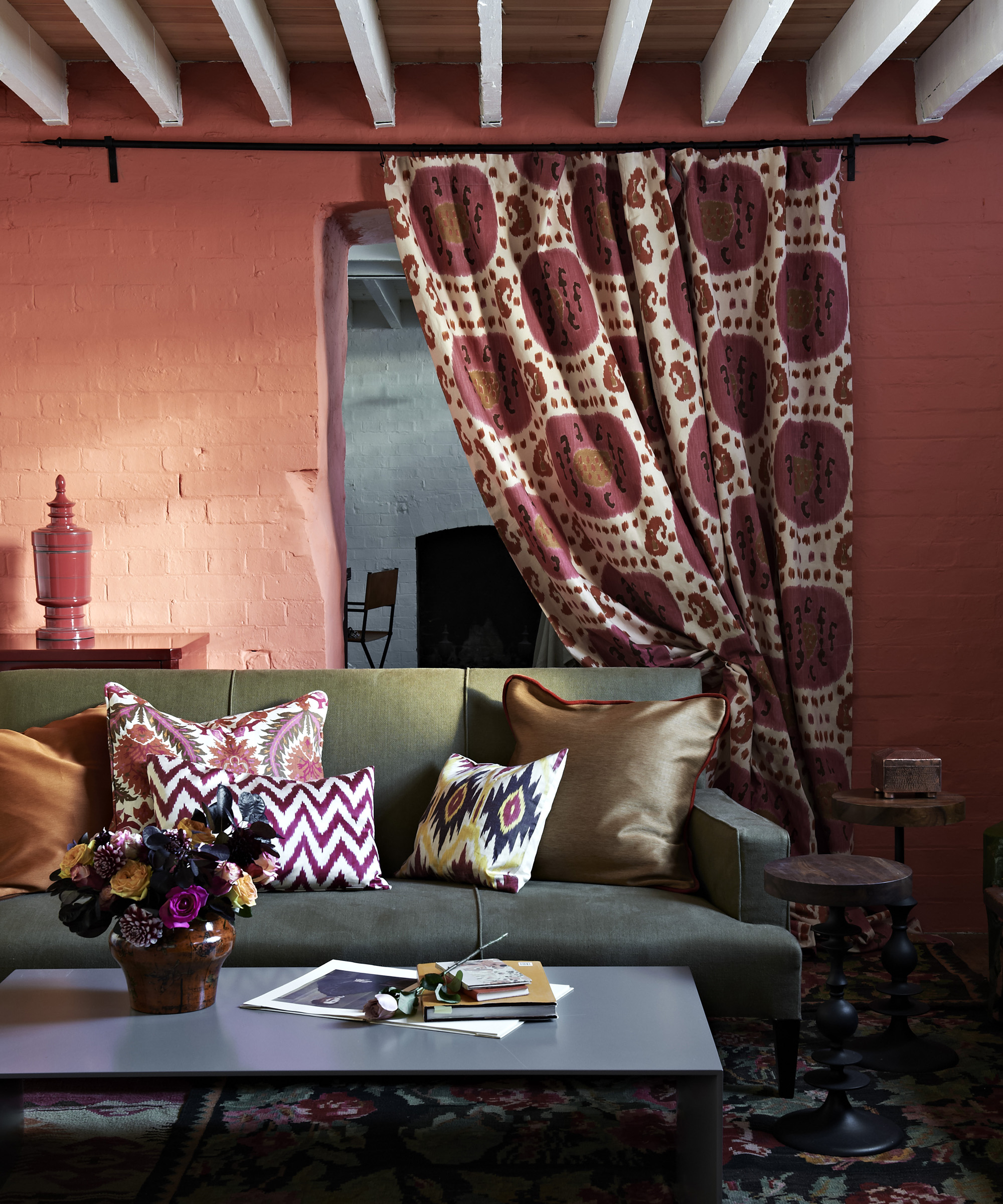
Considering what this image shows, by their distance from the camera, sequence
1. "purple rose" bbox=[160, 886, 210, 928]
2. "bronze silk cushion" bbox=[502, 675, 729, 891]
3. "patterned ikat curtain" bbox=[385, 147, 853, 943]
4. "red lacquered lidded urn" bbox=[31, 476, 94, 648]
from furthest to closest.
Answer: "patterned ikat curtain" bbox=[385, 147, 853, 943], "red lacquered lidded urn" bbox=[31, 476, 94, 648], "bronze silk cushion" bbox=[502, 675, 729, 891], "purple rose" bbox=[160, 886, 210, 928]

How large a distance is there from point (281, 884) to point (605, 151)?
7.77ft

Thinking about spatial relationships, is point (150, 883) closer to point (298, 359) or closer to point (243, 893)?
point (243, 893)

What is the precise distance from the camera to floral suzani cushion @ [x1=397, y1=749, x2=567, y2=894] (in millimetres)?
2508

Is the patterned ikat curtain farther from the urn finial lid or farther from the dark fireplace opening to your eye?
the dark fireplace opening

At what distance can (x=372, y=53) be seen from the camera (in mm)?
3029

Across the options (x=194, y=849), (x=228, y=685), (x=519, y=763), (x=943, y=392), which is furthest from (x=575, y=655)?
(x=194, y=849)

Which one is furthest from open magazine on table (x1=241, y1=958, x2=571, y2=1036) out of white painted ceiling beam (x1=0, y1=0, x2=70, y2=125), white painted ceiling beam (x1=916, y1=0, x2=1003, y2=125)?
white painted ceiling beam (x1=916, y1=0, x2=1003, y2=125)

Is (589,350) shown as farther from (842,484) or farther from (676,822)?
(676,822)

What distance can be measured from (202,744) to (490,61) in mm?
1969

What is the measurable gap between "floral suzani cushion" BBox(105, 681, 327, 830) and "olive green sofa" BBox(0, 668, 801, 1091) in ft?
0.35

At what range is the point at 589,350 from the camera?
338 centimetres

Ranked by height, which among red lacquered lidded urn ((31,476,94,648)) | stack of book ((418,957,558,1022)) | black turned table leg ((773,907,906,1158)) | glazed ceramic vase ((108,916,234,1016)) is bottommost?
black turned table leg ((773,907,906,1158))

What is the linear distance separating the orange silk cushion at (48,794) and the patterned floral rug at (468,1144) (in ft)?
1.57

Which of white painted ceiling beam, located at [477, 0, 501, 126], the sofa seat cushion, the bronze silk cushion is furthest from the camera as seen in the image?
white painted ceiling beam, located at [477, 0, 501, 126]
